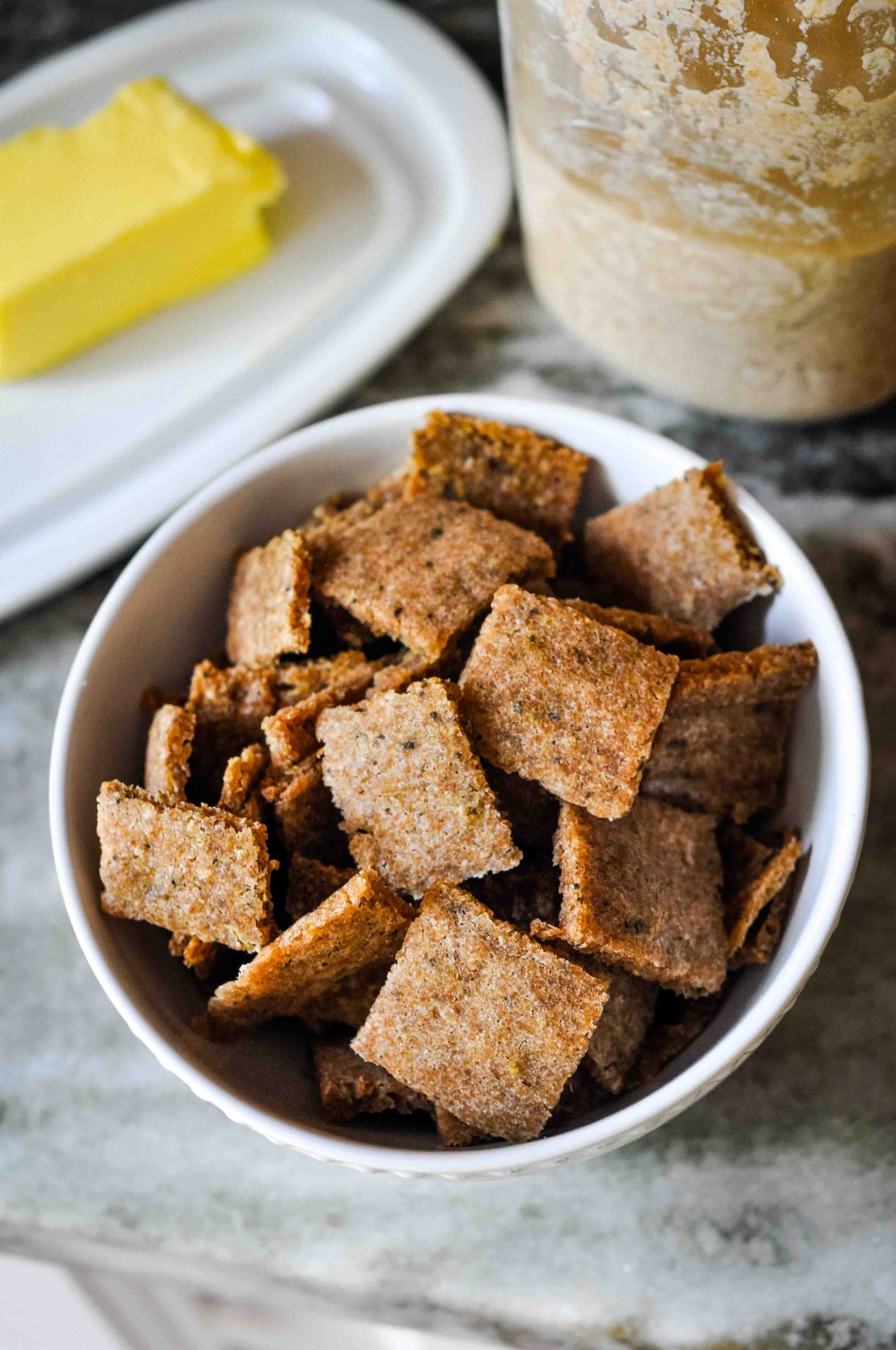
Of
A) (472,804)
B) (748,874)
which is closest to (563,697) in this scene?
(472,804)

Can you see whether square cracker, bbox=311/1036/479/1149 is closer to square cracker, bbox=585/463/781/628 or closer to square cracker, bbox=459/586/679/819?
square cracker, bbox=459/586/679/819

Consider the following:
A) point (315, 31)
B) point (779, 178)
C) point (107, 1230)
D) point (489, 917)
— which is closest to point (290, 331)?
point (315, 31)

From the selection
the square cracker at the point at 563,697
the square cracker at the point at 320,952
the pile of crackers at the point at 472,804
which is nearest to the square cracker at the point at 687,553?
the pile of crackers at the point at 472,804

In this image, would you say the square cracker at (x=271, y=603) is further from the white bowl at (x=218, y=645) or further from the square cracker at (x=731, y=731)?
the square cracker at (x=731, y=731)

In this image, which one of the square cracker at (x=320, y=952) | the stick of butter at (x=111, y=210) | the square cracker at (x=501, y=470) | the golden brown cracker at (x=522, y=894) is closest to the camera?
the square cracker at (x=320, y=952)

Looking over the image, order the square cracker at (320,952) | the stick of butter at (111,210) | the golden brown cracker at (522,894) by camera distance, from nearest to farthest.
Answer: the square cracker at (320,952), the golden brown cracker at (522,894), the stick of butter at (111,210)

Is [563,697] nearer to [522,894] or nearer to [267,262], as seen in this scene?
[522,894]
